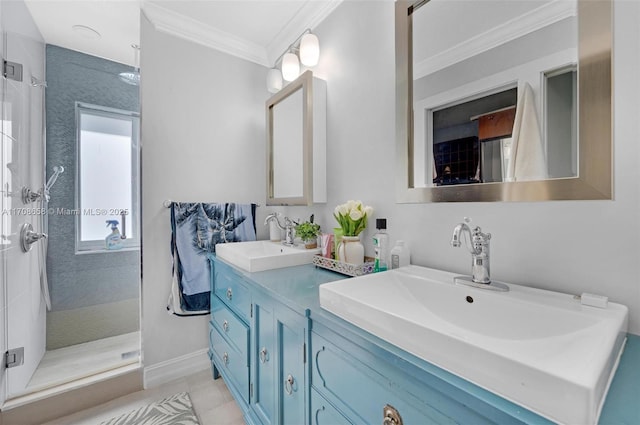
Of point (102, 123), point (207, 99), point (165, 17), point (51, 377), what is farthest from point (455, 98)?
point (51, 377)

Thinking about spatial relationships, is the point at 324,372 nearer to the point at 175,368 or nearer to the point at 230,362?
the point at 230,362

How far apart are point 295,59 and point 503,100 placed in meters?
1.30

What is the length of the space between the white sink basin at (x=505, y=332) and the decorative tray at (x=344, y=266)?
6.4 inches

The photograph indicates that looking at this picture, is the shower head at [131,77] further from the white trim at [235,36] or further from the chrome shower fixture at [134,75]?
the white trim at [235,36]

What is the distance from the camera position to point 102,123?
5.79ft

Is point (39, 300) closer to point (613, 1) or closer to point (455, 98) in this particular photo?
point (455, 98)

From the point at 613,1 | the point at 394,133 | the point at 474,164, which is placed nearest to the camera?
the point at 613,1

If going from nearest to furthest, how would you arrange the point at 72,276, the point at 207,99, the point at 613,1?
the point at 613,1 → the point at 72,276 → the point at 207,99

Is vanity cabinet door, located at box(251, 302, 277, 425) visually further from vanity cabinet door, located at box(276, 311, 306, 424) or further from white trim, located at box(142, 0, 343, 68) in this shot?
white trim, located at box(142, 0, 343, 68)

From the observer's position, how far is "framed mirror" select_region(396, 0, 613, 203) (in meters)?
0.73

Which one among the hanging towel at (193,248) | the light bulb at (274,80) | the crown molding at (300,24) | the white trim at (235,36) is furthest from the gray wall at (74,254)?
the crown molding at (300,24)

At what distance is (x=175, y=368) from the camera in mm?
1867

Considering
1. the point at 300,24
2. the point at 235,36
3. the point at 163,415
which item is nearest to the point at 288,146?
the point at 300,24

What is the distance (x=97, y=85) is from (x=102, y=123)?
23cm
